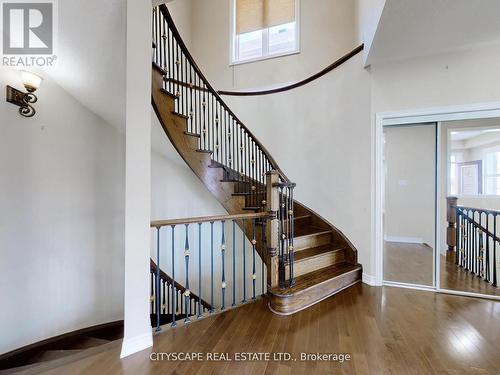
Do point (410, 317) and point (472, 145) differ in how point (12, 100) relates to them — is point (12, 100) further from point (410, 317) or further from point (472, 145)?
point (472, 145)

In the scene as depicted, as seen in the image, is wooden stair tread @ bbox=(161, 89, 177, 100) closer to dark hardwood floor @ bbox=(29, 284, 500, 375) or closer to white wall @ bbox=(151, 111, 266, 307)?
white wall @ bbox=(151, 111, 266, 307)

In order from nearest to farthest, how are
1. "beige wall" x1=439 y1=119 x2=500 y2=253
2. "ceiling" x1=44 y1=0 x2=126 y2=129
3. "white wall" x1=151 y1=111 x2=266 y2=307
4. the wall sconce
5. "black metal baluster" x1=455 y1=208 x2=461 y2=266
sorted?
"ceiling" x1=44 y1=0 x2=126 y2=129 → the wall sconce → "beige wall" x1=439 y1=119 x2=500 y2=253 → "black metal baluster" x1=455 y1=208 x2=461 y2=266 → "white wall" x1=151 y1=111 x2=266 y2=307

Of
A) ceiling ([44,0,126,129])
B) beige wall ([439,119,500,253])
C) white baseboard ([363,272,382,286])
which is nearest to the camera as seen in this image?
ceiling ([44,0,126,129])

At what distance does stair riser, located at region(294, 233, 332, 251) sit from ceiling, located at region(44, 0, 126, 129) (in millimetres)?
2622

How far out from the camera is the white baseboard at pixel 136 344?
1683mm

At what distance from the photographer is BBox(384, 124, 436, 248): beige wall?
10.1 feet

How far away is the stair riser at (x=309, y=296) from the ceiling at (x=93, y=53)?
8.50ft

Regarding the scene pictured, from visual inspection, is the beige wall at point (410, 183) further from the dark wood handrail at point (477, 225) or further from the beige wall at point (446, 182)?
the dark wood handrail at point (477, 225)

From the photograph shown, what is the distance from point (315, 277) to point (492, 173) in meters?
2.39

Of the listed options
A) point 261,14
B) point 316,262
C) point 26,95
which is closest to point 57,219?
point 26,95

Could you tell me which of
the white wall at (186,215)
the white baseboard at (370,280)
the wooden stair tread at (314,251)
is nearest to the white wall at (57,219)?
the white wall at (186,215)

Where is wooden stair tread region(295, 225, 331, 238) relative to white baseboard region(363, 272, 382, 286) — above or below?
above

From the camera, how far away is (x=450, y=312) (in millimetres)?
2342

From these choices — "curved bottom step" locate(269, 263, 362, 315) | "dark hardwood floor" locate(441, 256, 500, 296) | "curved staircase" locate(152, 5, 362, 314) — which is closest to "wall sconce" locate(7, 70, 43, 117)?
"curved staircase" locate(152, 5, 362, 314)
